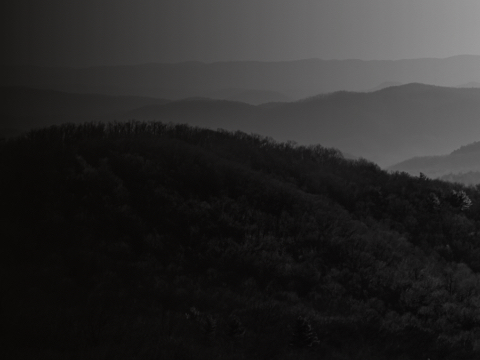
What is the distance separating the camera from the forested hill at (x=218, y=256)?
47.7ft

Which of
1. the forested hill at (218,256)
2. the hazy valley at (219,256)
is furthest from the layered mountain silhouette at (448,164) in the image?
the forested hill at (218,256)

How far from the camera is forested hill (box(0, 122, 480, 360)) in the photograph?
47.7 ft

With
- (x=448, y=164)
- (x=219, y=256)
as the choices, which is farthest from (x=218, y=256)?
(x=448, y=164)

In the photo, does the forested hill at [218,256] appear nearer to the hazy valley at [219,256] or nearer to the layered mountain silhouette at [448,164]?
the hazy valley at [219,256]

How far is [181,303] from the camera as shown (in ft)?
55.3

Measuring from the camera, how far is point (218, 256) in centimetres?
2103

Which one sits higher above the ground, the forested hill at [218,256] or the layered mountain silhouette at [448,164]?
the layered mountain silhouette at [448,164]

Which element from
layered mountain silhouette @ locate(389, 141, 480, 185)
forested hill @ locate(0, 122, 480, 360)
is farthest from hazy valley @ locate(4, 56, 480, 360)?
layered mountain silhouette @ locate(389, 141, 480, 185)

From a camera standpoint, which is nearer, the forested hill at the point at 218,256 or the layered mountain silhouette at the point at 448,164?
the forested hill at the point at 218,256

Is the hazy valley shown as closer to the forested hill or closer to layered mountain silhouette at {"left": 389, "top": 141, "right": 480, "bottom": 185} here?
the forested hill

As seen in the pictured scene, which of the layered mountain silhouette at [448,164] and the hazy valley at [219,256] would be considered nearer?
the hazy valley at [219,256]

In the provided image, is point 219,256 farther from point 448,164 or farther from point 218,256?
point 448,164

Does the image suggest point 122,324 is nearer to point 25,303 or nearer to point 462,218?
point 25,303

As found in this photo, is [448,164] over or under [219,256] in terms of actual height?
over
